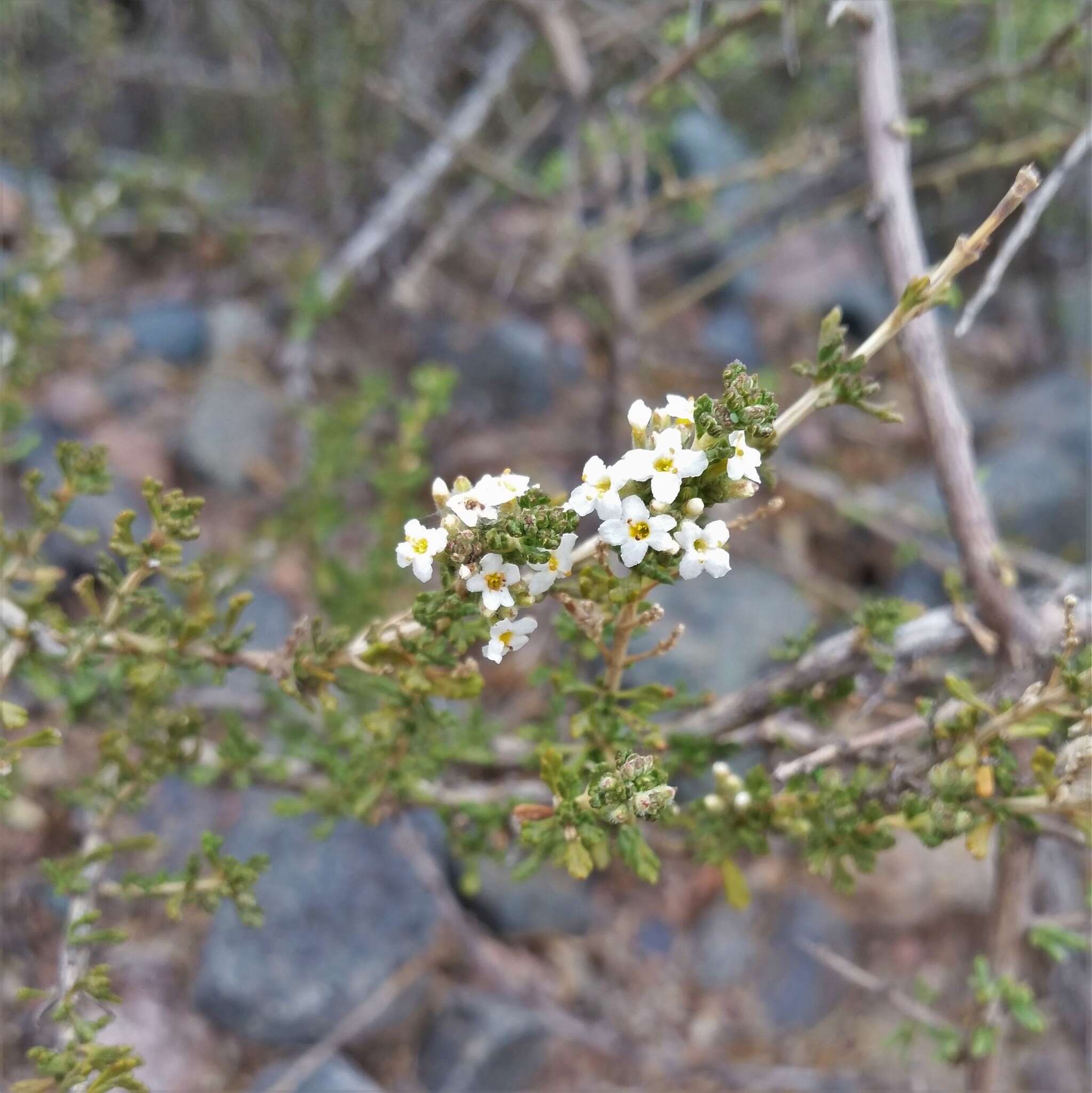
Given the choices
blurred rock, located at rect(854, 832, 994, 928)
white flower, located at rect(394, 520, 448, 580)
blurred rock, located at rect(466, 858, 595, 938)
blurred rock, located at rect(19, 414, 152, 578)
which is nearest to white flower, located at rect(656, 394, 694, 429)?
white flower, located at rect(394, 520, 448, 580)

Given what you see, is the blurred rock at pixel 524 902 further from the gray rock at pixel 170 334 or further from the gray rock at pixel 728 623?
the gray rock at pixel 170 334

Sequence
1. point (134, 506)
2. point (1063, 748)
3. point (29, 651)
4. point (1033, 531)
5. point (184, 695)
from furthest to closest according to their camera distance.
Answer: point (1033, 531)
point (134, 506)
point (184, 695)
point (29, 651)
point (1063, 748)

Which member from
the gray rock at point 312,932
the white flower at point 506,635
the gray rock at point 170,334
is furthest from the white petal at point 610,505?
the gray rock at point 170,334

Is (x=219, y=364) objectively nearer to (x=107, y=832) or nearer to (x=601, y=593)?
(x=107, y=832)

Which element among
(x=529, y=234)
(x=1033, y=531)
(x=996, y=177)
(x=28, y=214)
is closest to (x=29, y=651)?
(x=28, y=214)

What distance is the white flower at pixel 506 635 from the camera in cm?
165

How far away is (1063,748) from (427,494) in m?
2.85

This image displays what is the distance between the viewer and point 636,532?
1.60 meters

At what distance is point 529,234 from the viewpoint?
5730 millimetres

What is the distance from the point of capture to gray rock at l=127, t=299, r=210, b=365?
562 centimetres

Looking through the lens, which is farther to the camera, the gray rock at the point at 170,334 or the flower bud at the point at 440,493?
the gray rock at the point at 170,334

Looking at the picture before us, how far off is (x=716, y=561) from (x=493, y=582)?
387 millimetres

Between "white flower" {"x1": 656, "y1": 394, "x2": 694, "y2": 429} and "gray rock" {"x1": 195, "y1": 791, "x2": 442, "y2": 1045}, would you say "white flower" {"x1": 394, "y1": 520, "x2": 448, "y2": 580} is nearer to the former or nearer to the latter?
"white flower" {"x1": 656, "y1": 394, "x2": 694, "y2": 429}

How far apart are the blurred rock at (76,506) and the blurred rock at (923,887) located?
149 inches
